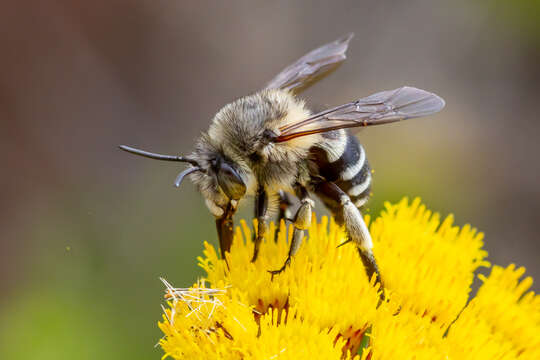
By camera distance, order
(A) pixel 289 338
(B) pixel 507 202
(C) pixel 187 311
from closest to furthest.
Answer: (A) pixel 289 338 → (C) pixel 187 311 → (B) pixel 507 202

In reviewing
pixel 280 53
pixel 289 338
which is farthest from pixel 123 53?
pixel 289 338

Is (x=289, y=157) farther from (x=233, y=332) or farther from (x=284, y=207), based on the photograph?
(x=233, y=332)

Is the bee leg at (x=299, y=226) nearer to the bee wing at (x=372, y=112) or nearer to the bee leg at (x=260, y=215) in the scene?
the bee leg at (x=260, y=215)

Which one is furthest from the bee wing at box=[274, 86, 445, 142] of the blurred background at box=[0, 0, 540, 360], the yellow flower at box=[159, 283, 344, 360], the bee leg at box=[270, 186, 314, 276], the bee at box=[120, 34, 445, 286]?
the blurred background at box=[0, 0, 540, 360]

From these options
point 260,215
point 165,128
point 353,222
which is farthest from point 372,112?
point 165,128

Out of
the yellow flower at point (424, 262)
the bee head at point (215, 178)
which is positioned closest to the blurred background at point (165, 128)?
the yellow flower at point (424, 262)

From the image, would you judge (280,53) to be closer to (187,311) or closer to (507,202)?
(507,202)
